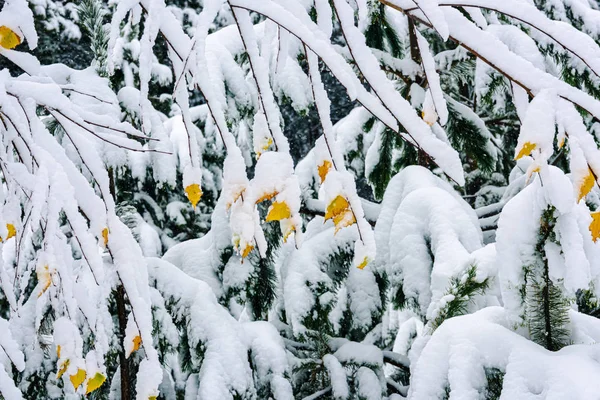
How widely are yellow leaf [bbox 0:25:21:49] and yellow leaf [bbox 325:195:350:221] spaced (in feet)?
1.49

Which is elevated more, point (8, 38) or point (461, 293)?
point (8, 38)

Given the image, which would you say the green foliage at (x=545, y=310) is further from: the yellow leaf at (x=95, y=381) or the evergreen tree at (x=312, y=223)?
the yellow leaf at (x=95, y=381)

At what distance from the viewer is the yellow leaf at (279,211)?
68cm

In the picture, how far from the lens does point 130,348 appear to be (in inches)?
34.9

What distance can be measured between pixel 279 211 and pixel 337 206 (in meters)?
0.07

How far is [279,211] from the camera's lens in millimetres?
680

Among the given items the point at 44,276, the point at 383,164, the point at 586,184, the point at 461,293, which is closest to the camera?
the point at 586,184

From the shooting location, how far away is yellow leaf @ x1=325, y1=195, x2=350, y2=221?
705 millimetres

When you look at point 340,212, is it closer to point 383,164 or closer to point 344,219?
point 344,219

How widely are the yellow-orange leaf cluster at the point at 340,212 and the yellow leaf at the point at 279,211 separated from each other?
0.05m

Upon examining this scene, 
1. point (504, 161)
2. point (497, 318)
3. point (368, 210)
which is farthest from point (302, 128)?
point (497, 318)

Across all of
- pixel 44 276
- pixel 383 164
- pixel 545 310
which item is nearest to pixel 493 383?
pixel 545 310

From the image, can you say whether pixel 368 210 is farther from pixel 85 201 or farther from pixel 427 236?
pixel 85 201

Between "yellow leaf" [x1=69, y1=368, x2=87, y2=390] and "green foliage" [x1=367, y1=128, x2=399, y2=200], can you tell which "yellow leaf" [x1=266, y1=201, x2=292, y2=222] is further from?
"green foliage" [x1=367, y1=128, x2=399, y2=200]
